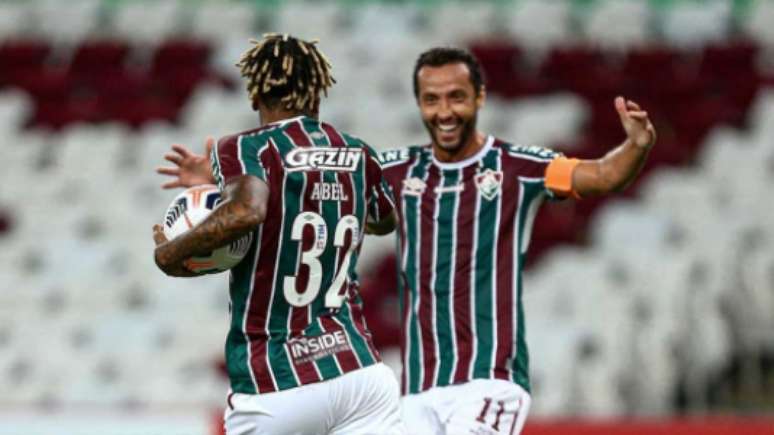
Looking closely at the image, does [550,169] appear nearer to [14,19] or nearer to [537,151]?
[537,151]

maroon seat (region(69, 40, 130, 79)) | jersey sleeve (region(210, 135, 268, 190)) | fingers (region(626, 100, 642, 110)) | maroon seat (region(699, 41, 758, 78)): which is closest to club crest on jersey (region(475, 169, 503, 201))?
fingers (region(626, 100, 642, 110))

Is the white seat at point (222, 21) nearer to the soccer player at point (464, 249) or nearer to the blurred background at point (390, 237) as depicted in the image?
the blurred background at point (390, 237)

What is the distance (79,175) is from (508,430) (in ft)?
24.5

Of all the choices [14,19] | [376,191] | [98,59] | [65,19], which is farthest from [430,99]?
[14,19]

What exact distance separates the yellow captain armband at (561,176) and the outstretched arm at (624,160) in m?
0.05

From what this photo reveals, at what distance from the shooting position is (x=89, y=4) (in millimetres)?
13414

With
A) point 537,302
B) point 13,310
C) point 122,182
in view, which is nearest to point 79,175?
point 122,182

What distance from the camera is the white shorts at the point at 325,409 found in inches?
138

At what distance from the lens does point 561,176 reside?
4.30 meters

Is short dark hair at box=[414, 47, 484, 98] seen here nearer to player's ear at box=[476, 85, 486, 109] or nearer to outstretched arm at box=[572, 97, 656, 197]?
player's ear at box=[476, 85, 486, 109]

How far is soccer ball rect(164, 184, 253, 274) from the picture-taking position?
140 inches

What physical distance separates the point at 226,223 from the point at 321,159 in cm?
35

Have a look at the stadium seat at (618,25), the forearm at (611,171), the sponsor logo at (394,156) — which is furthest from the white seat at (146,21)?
the forearm at (611,171)

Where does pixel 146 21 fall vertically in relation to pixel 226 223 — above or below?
above
